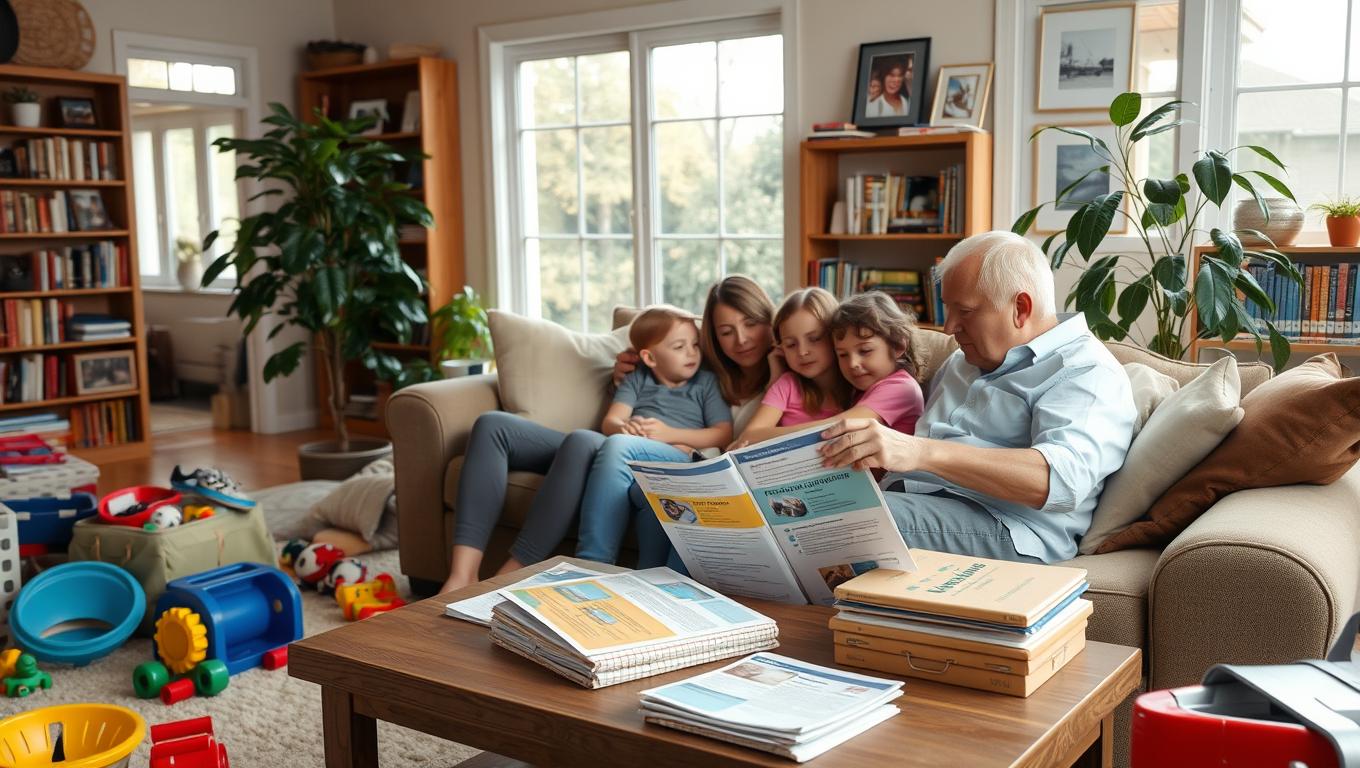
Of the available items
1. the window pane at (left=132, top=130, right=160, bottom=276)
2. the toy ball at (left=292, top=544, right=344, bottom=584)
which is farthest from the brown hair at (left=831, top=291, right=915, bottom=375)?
the window pane at (left=132, top=130, right=160, bottom=276)

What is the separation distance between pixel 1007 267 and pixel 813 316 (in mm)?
620

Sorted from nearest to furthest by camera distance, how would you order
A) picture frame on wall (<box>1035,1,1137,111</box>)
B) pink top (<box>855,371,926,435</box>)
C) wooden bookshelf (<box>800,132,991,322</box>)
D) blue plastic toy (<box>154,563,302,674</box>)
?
pink top (<box>855,371,926,435</box>) < blue plastic toy (<box>154,563,302,674</box>) < picture frame on wall (<box>1035,1,1137,111</box>) < wooden bookshelf (<box>800,132,991,322</box>)

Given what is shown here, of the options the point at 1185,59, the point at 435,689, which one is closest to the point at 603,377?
the point at 435,689

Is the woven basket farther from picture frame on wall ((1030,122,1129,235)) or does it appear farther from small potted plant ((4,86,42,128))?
picture frame on wall ((1030,122,1129,235))

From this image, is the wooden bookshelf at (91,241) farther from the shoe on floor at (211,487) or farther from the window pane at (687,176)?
the shoe on floor at (211,487)

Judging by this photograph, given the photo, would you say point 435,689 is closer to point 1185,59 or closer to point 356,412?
point 1185,59

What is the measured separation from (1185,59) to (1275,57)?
29cm

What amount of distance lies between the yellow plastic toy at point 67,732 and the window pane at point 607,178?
3.97 meters

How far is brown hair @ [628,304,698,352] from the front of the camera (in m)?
3.08

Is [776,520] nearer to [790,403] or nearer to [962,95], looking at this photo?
[790,403]

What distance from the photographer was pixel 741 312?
293 cm

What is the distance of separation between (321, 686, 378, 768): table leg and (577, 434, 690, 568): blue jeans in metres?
0.98

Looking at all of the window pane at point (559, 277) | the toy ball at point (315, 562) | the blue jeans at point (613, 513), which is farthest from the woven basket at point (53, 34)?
the blue jeans at point (613, 513)

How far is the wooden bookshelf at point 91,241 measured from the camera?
5.43 metres
